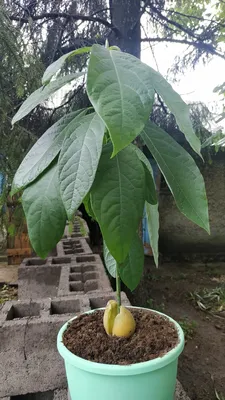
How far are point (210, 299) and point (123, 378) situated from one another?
2716mm

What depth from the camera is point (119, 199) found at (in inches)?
23.5

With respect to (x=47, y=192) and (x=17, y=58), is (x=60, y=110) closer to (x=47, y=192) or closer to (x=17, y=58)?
(x=17, y=58)

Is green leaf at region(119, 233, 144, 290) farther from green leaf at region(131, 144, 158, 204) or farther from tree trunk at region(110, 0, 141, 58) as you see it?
tree trunk at region(110, 0, 141, 58)

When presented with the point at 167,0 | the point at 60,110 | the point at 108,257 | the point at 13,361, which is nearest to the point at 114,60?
the point at 108,257

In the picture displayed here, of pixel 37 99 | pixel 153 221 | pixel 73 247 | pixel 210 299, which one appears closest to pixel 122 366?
pixel 153 221

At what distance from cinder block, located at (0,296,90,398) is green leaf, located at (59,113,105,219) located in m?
0.64

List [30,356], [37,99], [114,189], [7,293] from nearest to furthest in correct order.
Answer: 1. [114,189]
2. [37,99]
3. [30,356]
4. [7,293]

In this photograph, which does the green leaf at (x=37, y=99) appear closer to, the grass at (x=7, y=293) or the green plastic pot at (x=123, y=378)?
the green plastic pot at (x=123, y=378)

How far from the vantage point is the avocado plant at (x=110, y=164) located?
501 millimetres

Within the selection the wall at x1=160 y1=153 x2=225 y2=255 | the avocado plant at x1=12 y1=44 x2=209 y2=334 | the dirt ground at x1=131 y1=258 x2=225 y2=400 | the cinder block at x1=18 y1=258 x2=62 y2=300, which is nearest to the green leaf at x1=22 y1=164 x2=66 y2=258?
the avocado plant at x1=12 y1=44 x2=209 y2=334

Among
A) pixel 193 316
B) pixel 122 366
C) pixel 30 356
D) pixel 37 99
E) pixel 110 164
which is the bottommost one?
pixel 193 316

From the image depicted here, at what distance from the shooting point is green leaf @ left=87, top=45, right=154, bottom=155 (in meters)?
0.46

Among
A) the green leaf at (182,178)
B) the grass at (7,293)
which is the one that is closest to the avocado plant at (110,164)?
the green leaf at (182,178)

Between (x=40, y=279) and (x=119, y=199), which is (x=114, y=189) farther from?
(x=40, y=279)
